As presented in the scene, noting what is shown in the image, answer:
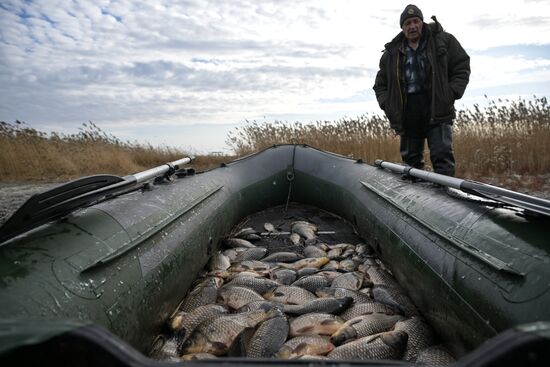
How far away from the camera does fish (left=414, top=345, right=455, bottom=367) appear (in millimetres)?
1980

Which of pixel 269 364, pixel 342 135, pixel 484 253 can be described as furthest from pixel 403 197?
pixel 342 135

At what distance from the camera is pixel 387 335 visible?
208 cm

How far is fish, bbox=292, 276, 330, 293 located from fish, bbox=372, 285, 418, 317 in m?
0.34

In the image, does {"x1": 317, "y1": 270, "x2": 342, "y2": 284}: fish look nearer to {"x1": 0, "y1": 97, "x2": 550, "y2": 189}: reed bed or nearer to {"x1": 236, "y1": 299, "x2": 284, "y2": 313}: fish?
{"x1": 236, "y1": 299, "x2": 284, "y2": 313}: fish

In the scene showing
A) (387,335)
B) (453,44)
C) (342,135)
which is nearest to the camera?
(387,335)

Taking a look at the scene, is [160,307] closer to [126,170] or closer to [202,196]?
[202,196]

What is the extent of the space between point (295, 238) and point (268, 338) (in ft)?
6.55

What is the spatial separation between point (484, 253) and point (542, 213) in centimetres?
29

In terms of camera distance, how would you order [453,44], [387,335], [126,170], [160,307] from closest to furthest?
[387,335] → [160,307] → [453,44] → [126,170]

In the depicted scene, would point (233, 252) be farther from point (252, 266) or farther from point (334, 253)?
point (334, 253)

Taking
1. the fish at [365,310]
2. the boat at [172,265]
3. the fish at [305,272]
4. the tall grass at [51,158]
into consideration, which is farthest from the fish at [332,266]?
the tall grass at [51,158]

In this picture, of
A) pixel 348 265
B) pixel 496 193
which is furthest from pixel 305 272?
pixel 496 193

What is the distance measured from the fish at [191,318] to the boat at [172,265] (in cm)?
9

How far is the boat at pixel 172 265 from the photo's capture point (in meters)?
0.89
